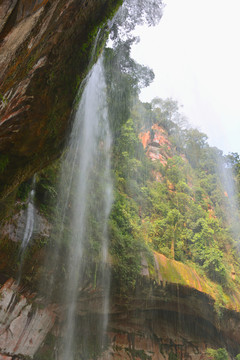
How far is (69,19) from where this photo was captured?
4188 millimetres

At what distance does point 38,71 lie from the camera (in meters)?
3.94

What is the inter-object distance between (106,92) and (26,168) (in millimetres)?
6434

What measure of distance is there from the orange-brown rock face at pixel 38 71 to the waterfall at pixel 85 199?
1.62 meters

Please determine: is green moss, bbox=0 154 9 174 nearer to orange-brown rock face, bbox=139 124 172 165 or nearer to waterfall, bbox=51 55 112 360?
waterfall, bbox=51 55 112 360

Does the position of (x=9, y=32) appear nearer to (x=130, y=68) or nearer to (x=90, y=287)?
(x=90, y=287)

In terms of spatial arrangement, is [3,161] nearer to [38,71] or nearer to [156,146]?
[38,71]

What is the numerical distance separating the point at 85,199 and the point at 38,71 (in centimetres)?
546

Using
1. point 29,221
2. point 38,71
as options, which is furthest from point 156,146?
point 38,71

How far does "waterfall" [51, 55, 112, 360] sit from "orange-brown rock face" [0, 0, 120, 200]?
162 centimetres

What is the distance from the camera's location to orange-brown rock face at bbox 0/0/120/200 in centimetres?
356

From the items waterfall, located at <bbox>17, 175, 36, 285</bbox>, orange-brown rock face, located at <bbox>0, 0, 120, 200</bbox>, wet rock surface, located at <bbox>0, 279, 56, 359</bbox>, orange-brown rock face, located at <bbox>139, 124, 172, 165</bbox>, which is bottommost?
wet rock surface, located at <bbox>0, 279, 56, 359</bbox>

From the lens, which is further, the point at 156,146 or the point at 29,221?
the point at 156,146

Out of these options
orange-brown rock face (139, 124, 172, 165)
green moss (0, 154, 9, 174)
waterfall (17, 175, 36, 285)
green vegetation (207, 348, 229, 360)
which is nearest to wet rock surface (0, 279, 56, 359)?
waterfall (17, 175, 36, 285)

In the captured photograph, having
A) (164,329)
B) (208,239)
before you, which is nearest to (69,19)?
(164,329)
